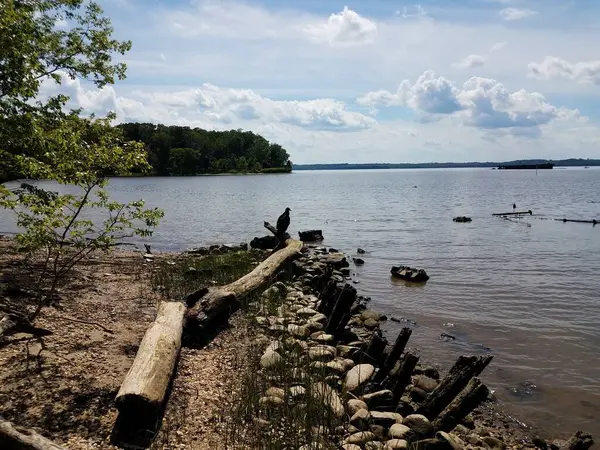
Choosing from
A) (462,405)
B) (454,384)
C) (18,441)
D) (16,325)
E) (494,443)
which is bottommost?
(494,443)

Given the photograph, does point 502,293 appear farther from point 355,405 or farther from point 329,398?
point 329,398

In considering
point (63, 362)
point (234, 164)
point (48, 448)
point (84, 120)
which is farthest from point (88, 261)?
point (234, 164)

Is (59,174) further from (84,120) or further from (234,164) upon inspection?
(234,164)

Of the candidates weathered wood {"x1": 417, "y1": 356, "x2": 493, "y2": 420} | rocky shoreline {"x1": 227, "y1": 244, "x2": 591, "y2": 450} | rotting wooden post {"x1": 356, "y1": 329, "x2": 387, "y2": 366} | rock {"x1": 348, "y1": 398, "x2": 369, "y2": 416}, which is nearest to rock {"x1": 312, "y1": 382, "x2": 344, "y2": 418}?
rocky shoreline {"x1": 227, "y1": 244, "x2": 591, "y2": 450}

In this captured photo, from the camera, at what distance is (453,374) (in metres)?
7.39

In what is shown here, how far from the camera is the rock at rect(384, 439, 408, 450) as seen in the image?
6.38m

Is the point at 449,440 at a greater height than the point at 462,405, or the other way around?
the point at 462,405

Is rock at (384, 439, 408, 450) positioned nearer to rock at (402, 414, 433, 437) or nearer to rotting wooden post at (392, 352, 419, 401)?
rock at (402, 414, 433, 437)

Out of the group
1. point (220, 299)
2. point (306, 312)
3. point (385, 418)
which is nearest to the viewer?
point (385, 418)

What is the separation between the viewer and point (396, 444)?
→ 646 cm

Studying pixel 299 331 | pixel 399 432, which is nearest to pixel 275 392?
pixel 399 432

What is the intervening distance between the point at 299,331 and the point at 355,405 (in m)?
3.54

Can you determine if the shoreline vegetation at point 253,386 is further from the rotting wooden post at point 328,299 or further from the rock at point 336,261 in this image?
the rock at point 336,261

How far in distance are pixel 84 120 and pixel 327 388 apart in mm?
9734
